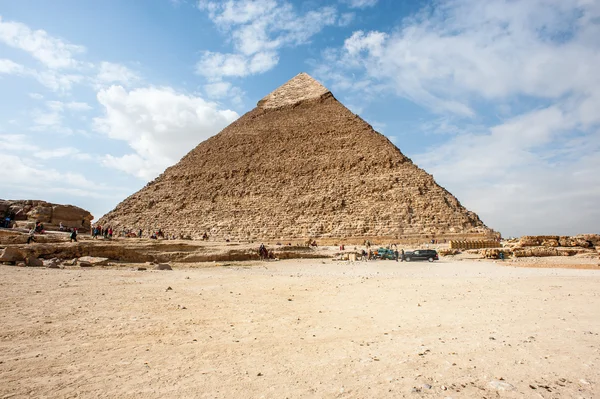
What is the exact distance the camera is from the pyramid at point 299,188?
39.6 meters

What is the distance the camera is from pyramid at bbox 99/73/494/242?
130ft

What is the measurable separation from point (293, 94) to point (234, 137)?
15.0 meters

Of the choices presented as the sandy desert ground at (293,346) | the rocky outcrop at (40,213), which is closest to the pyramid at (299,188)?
the rocky outcrop at (40,213)

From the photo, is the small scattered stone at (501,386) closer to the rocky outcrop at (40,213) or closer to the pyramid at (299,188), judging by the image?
the rocky outcrop at (40,213)

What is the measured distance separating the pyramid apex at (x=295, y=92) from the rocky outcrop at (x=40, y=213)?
51811mm

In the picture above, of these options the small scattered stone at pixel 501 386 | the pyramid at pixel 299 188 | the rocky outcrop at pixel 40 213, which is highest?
the pyramid at pixel 299 188

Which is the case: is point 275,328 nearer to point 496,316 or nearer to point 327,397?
point 327,397

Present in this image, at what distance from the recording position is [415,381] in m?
2.48

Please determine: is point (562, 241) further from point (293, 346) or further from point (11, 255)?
point (11, 255)

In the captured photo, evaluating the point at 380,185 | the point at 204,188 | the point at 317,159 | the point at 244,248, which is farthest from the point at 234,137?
the point at 244,248

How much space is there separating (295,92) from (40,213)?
5651 cm

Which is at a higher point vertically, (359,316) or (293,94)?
(293,94)

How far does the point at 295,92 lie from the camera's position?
233 ft

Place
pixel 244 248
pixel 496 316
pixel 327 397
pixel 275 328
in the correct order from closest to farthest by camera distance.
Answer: pixel 327 397 → pixel 275 328 → pixel 496 316 → pixel 244 248
